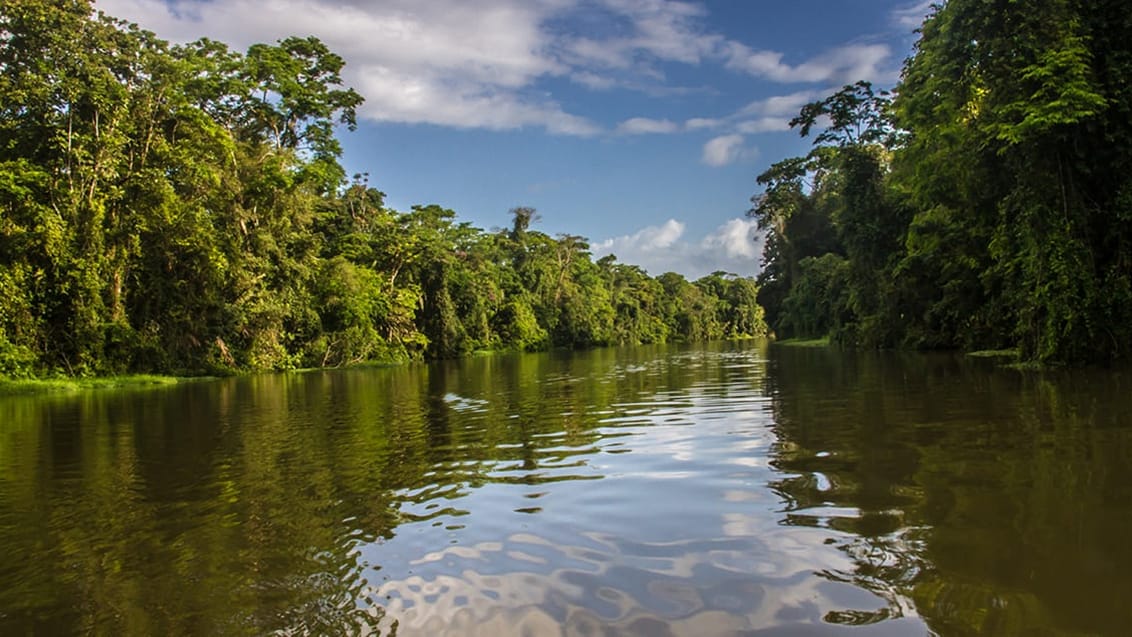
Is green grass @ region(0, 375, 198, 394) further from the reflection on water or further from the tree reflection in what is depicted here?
the tree reflection

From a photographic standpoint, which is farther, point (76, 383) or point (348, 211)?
point (348, 211)

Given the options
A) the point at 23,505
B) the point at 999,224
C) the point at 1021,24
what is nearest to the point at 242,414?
the point at 23,505

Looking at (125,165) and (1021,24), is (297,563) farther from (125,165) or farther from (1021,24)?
(125,165)

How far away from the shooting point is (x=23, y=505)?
6188 mm

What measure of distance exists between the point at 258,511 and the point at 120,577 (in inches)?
60.0

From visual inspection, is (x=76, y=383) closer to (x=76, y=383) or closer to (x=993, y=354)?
(x=76, y=383)

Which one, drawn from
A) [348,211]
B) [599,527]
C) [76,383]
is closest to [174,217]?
[76,383]

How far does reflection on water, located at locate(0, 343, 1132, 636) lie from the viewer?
3361 mm

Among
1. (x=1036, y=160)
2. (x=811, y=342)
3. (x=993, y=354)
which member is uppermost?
(x=1036, y=160)

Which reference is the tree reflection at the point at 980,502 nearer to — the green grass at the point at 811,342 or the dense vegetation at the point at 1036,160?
the dense vegetation at the point at 1036,160

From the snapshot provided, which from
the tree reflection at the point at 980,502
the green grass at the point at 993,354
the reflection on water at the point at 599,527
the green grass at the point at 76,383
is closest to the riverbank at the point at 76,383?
the green grass at the point at 76,383

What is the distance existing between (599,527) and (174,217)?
27.5 metres

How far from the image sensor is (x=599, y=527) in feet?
15.6

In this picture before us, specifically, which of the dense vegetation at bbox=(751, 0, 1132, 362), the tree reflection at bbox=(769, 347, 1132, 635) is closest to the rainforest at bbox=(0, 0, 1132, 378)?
the dense vegetation at bbox=(751, 0, 1132, 362)
